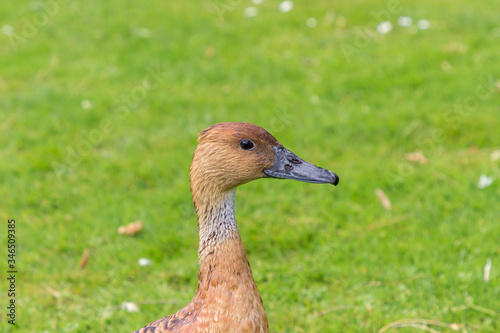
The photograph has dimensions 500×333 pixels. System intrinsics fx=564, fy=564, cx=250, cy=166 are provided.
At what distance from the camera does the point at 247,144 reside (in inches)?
101

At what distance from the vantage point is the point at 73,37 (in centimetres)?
716

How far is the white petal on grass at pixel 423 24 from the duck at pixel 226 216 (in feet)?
16.8

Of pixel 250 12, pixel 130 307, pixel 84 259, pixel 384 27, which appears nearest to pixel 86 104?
pixel 84 259

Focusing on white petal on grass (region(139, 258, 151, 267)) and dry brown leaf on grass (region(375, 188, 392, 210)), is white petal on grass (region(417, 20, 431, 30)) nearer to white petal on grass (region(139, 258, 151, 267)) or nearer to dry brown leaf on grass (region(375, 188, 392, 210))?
dry brown leaf on grass (region(375, 188, 392, 210))

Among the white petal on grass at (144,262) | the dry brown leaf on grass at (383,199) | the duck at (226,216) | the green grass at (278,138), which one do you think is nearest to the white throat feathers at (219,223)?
the duck at (226,216)

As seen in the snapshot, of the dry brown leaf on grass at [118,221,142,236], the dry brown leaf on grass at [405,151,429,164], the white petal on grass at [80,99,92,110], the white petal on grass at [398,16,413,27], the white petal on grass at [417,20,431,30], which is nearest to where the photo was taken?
the dry brown leaf on grass at [118,221,142,236]

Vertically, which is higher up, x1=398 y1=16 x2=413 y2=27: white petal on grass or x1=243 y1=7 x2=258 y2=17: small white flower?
x1=243 y1=7 x2=258 y2=17: small white flower

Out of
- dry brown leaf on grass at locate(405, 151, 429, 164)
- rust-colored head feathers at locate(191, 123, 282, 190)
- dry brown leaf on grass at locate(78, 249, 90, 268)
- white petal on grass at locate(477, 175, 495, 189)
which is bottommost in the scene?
dry brown leaf on grass at locate(405, 151, 429, 164)

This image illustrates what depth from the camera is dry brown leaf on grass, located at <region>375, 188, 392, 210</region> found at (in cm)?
A: 446

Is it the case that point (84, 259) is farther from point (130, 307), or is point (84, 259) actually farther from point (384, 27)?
point (384, 27)

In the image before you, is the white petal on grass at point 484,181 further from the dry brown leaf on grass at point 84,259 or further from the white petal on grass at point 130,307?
the dry brown leaf on grass at point 84,259

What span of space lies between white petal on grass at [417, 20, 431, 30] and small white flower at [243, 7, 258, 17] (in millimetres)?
2139

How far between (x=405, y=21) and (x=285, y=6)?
1631 millimetres

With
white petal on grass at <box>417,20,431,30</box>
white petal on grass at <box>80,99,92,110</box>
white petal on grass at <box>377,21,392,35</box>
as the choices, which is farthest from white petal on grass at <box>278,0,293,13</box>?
white petal on grass at <box>80,99,92,110</box>
